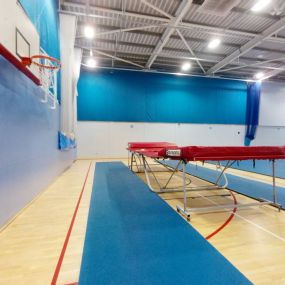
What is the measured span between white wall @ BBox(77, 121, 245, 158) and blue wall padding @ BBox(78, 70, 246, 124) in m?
0.35

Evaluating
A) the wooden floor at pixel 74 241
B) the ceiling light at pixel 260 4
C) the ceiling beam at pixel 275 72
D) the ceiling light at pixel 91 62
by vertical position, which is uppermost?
the ceiling light at pixel 260 4

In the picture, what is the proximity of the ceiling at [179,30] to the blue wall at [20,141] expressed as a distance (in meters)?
4.10

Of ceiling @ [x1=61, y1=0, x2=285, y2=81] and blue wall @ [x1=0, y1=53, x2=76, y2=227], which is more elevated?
ceiling @ [x1=61, y1=0, x2=285, y2=81]

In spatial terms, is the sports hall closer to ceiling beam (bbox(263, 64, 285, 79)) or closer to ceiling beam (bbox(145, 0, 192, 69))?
ceiling beam (bbox(145, 0, 192, 69))

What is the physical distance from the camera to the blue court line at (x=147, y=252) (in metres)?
1.44

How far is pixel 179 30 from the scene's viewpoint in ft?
24.3

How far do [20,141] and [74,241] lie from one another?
163 cm

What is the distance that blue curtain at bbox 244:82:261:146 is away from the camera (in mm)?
12398

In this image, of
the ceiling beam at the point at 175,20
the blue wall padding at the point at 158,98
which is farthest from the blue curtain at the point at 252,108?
the ceiling beam at the point at 175,20

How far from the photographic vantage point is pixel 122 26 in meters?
7.36

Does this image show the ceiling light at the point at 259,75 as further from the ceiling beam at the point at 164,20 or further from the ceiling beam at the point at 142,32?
the ceiling beam at the point at 164,20

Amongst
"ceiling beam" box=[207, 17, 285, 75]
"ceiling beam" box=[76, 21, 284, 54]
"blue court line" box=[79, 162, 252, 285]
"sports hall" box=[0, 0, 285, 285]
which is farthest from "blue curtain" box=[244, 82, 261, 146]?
Answer: "blue court line" box=[79, 162, 252, 285]

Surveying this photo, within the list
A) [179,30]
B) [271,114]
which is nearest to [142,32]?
[179,30]

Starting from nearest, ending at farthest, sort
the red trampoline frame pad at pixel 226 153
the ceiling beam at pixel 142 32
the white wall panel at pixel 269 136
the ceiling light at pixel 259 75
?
the red trampoline frame pad at pixel 226 153
the ceiling beam at pixel 142 32
the ceiling light at pixel 259 75
the white wall panel at pixel 269 136
